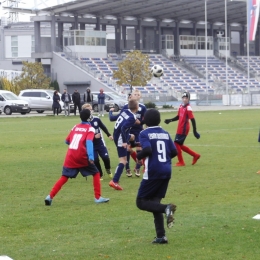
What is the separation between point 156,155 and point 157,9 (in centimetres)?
7215

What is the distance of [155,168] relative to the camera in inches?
340

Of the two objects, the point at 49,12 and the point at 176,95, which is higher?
the point at 49,12

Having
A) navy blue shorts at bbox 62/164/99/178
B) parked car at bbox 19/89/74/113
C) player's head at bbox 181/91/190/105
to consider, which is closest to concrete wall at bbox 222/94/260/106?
parked car at bbox 19/89/74/113

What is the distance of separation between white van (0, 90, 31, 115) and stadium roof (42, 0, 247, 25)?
23932 mm

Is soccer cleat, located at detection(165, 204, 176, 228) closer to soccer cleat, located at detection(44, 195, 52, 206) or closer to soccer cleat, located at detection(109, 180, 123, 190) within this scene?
soccer cleat, located at detection(44, 195, 52, 206)

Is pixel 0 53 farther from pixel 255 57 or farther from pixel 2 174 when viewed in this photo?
pixel 2 174

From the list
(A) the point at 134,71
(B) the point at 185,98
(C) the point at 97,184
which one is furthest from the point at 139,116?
(A) the point at 134,71

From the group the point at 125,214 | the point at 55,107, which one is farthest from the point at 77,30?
the point at 125,214

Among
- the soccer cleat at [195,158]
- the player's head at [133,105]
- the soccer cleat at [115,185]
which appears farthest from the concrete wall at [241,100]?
the soccer cleat at [115,185]

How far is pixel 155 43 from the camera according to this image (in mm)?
88062

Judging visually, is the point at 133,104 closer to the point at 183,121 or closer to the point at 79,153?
the point at 79,153

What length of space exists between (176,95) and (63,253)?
206 feet

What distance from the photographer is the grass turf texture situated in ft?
27.2

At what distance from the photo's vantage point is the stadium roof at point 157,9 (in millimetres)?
73812
